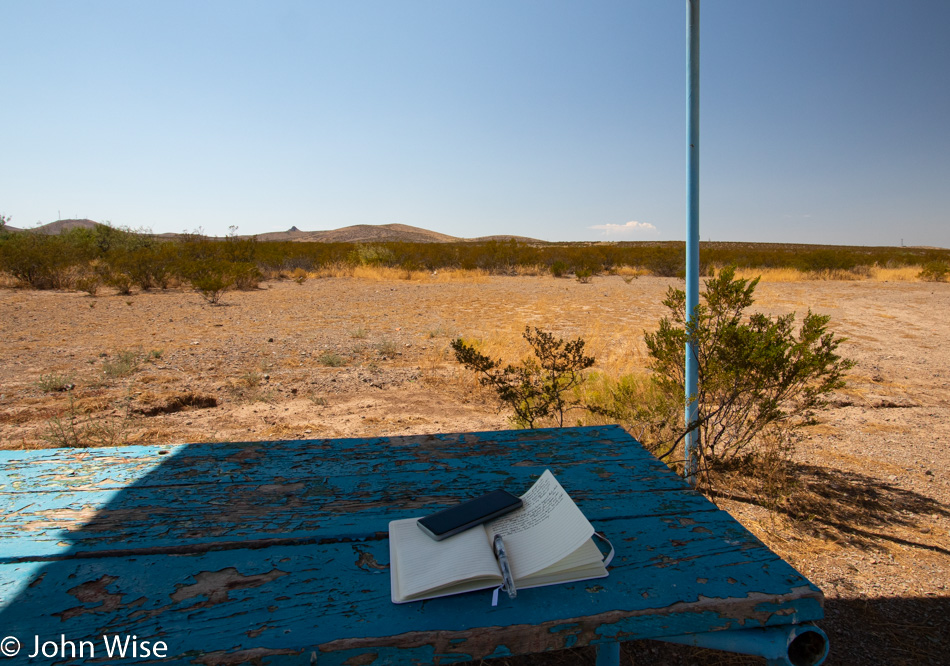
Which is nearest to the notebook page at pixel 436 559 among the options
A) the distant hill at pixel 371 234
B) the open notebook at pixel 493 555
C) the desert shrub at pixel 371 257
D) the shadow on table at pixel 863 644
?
the open notebook at pixel 493 555

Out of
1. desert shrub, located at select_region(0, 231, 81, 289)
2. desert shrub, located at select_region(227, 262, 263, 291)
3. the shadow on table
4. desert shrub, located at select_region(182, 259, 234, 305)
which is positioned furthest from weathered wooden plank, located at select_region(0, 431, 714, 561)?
desert shrub, located at select_region(0, 231, 81, 289)

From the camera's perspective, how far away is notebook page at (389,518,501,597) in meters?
0.98

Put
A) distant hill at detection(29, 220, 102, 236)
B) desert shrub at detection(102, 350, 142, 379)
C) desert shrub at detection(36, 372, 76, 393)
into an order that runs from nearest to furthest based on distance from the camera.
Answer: desert shrub at detection(36, 372, 76, 393) < desert shrub at detection(102, 350, 142, 379) < distant hill at detection(29, 220, 102, 236)

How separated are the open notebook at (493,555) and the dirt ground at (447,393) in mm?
986

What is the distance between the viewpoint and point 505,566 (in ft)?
3.34

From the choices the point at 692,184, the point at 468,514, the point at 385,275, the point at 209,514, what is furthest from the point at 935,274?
the point at 209,514

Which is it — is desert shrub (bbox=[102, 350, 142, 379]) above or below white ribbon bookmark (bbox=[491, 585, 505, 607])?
below

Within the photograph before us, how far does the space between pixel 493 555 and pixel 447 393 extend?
3.82 meters

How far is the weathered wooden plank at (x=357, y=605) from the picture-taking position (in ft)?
2.89

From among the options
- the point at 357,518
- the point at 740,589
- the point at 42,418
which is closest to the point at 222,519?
the point at 357,518

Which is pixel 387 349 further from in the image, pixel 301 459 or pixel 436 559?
pixel 436 559

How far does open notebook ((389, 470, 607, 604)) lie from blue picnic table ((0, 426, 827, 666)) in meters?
0.03

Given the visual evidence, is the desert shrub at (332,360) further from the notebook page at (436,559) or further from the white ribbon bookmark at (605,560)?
the white ribbon bookmark at (605,560)

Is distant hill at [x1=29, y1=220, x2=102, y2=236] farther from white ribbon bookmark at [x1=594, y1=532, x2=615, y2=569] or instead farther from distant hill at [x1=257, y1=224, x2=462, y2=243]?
white ribbon bookmark at [x1=594, y1=532, x2=615, y2=569]
